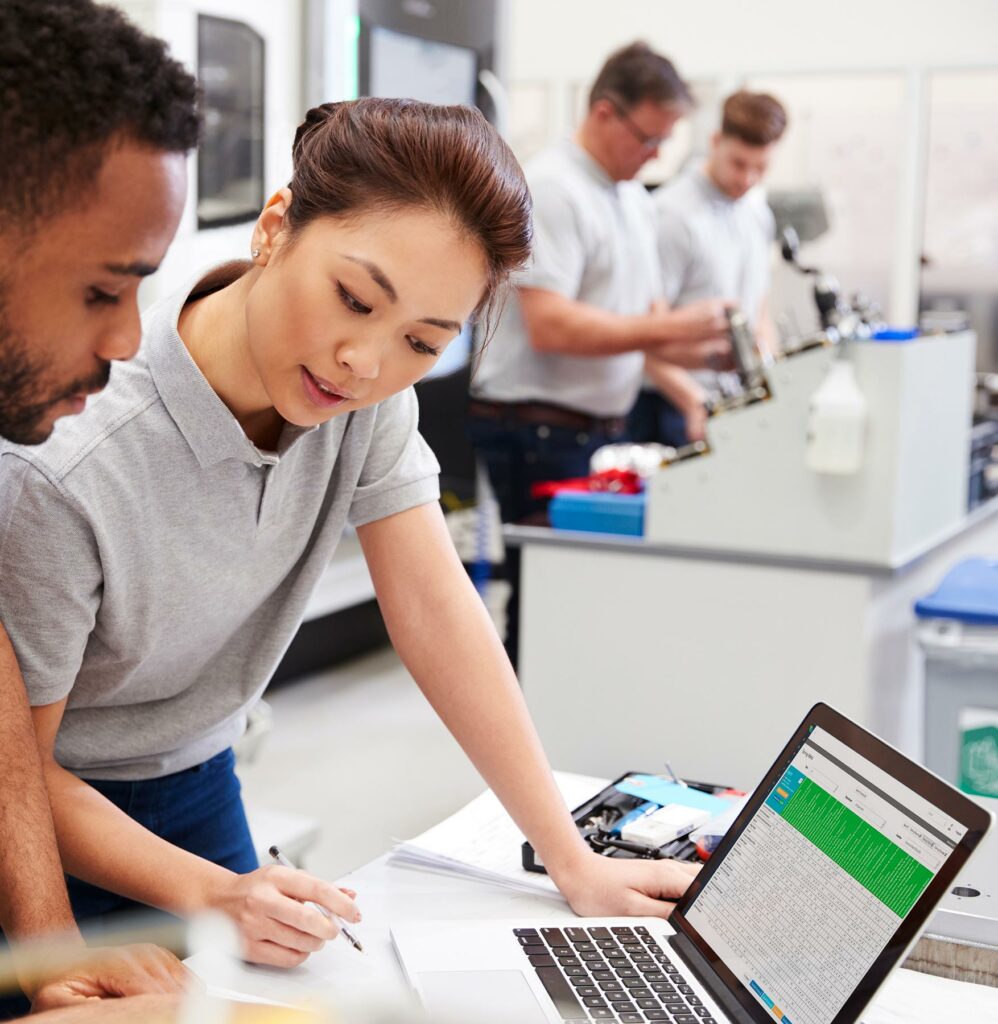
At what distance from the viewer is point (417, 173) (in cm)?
111

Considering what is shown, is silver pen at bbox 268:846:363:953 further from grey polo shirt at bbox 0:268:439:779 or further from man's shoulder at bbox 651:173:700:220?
man's shoulder at bbox 651:173:700:220

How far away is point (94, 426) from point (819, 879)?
2.25 ft

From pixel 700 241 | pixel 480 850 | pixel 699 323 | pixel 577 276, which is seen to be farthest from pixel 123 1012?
pixel 700 241

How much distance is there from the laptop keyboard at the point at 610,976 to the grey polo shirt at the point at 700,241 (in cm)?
281

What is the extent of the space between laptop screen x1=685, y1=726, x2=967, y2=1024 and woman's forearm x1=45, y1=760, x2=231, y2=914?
431mm

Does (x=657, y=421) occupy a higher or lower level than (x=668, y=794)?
higher

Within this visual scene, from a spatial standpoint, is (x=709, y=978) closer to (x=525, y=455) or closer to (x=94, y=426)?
(x=94, y=426)

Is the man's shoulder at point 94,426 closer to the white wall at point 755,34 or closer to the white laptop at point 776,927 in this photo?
the white laptop at point 776,927

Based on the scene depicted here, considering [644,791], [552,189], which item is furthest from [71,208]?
[552,189]

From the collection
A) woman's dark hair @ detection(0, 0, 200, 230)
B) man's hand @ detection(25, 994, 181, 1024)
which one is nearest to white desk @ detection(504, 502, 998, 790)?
man's hand @ detection(25, 994, 181, 1024)

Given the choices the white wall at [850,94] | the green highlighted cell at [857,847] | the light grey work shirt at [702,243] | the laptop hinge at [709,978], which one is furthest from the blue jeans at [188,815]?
the white wall at [850,94]

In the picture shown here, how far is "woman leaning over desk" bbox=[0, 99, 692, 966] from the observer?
110cm

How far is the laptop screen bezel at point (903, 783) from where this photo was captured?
0.87 metres

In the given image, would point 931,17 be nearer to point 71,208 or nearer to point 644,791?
point 644,791
